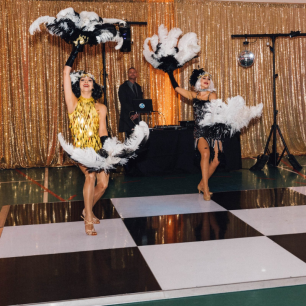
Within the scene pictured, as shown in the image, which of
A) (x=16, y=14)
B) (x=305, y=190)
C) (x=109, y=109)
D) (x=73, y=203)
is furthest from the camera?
(x=109, y=109)

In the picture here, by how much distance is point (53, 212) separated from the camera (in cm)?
428

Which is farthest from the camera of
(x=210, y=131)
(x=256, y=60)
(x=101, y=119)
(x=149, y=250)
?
(x=256, y=60)

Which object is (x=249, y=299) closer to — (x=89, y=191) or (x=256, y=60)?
(x=89, y=191)

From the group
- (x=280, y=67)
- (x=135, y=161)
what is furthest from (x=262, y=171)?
(x=280, y=67)

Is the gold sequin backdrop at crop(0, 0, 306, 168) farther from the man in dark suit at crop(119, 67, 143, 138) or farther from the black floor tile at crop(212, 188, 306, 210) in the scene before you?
the black floor tile at crop(212, 188, 306, 210)

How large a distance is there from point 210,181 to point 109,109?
2646mm

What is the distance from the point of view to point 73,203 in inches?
183

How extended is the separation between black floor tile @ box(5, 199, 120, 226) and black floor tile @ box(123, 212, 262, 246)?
0.44 m

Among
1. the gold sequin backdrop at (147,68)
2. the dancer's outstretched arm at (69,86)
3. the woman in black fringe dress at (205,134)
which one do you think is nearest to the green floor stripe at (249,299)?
the dancer's outstretched arm at (69,86)

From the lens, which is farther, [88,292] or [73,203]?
[73,203]

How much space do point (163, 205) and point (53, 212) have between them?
45.3 inches

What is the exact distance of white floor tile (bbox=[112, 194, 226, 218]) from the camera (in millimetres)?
4199

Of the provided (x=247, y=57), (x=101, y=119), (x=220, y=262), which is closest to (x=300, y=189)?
(x=247, y=57)

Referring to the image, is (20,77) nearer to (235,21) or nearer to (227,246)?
(235,21)
